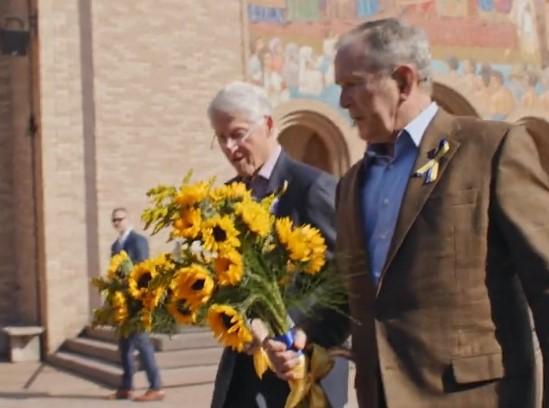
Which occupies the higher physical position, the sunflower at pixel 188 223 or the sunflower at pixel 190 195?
the sunflower at pixel 190 195

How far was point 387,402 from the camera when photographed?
242cm

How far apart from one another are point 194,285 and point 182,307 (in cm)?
11

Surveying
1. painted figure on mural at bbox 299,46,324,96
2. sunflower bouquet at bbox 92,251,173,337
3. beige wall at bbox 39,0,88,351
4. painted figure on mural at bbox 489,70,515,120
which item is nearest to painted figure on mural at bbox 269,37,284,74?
painted figure on mural at bbox 299,46,324,96

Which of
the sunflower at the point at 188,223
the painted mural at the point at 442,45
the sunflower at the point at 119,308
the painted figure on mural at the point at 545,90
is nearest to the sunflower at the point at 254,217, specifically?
the sunflower at the point at 188,223

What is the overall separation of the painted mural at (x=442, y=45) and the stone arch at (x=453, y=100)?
118 millimetres

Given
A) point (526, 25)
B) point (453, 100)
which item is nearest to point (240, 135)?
point (453, 100)

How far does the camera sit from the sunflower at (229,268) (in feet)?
8.12

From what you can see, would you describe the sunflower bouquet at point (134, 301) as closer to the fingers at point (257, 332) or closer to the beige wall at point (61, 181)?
the fingers at point (257, 332)

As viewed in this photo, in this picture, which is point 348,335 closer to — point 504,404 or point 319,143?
point 504,404

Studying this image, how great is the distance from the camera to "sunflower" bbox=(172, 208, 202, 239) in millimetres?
2521

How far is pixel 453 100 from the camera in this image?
60.1ft

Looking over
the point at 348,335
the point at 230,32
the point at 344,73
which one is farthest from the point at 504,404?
the point at 230,32

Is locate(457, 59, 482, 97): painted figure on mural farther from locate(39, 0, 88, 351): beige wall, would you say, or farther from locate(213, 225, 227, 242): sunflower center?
locate(213, 225, 227, 242): sunflower center

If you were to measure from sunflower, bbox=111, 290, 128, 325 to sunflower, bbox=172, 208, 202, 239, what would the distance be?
0.97 feet
